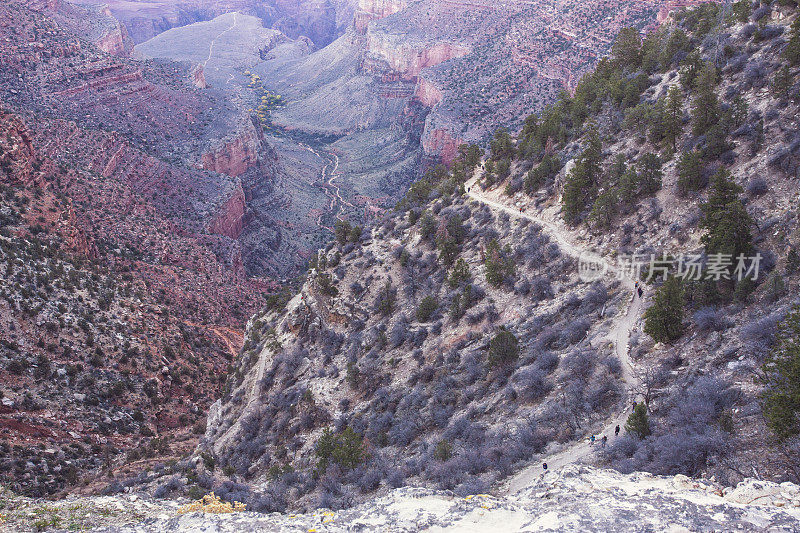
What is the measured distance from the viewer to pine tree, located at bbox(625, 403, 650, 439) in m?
13.1

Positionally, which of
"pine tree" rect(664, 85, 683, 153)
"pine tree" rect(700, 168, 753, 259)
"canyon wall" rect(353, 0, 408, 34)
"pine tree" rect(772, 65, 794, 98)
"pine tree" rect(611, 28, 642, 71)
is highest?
"canyon wall" rect(353, 0, 408, 34)

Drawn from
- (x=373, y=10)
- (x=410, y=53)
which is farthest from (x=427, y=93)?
(x=373, y=10)

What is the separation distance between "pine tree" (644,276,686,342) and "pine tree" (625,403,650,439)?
3.86 m

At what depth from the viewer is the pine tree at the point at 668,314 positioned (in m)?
15.9

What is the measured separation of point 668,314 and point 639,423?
454cm

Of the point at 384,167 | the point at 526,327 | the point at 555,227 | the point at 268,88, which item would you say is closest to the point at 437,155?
the point at 384,167

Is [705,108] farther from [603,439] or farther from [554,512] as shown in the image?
[554,512]

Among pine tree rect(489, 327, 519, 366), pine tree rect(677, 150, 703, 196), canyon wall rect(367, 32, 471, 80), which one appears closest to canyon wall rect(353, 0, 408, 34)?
canyon wall rect(367, 32, 471, 80)

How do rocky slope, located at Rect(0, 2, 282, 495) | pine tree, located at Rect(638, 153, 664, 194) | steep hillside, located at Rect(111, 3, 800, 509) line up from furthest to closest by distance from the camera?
pine tree, located at Rect(638, 153, 664, 194) → rocky slope, located at Rect(0, 2, 282, 495) → steep hillside, located at Rect(111, 3, 800, 509)

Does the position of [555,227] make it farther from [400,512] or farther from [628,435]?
[400,512]

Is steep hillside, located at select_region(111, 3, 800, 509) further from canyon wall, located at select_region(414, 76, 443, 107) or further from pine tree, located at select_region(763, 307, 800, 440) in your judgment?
canyon wall, located at select_region(414, 76, 443, 107)

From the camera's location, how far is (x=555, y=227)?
27.3 meters

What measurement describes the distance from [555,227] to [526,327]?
7648mm

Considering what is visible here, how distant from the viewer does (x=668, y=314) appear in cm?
1611
